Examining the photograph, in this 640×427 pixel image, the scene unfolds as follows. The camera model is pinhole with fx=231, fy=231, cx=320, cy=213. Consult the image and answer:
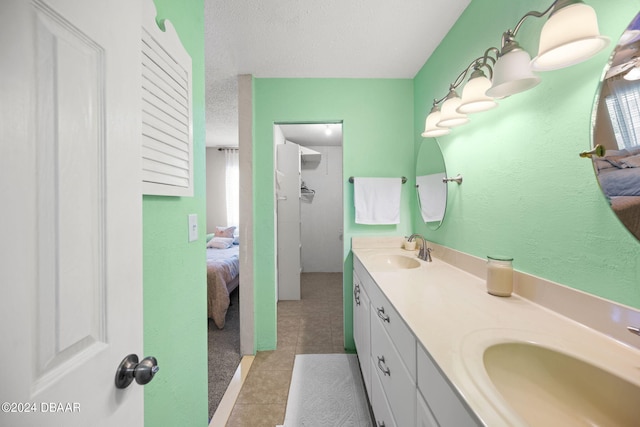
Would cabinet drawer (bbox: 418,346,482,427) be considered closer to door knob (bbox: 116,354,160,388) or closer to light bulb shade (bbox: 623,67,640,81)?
door knob (bbox: 116,354,160,388)

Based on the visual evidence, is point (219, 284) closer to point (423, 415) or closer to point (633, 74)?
point (423, 415)

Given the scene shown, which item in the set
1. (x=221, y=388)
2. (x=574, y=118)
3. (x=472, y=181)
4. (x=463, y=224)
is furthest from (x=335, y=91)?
(x=221, y=388)

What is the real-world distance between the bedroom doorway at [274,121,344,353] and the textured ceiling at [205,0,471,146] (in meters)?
0.48

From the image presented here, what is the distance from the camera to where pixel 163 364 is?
78 centimetres

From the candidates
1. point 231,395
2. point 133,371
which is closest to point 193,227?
point 133,371

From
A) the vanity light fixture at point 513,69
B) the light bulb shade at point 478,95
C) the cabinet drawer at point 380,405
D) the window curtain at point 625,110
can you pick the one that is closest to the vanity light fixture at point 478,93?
the light bulb shade at point 478,95

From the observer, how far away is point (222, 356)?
1.94 metres

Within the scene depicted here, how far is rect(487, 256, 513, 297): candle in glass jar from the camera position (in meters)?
0.95

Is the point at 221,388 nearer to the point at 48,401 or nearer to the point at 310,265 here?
the point at 48,401

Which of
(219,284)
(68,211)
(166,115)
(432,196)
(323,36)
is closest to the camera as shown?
(68,211)

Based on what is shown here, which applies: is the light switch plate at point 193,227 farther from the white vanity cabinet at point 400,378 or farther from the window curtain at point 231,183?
the window curtain at point 231,183

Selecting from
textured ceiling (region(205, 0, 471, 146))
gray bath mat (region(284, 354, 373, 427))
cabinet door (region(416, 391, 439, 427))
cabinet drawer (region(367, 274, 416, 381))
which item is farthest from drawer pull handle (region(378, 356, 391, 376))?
textured ceiling (region(205, 0, 471, 146))

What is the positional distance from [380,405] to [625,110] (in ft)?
4.47

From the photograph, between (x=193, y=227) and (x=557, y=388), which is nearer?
(x=557, y=388)
